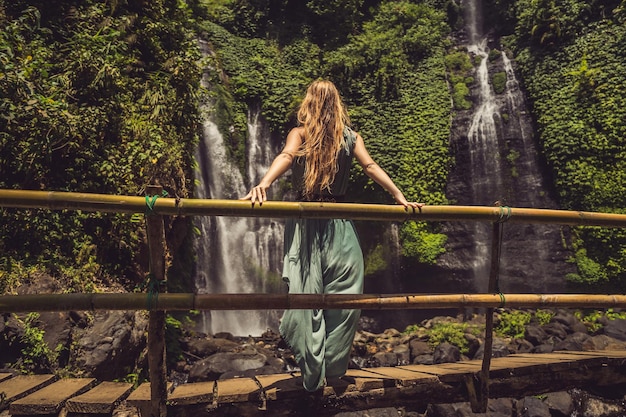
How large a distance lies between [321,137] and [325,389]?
174cm

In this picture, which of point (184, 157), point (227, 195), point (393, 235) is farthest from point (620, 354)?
point (227, 195)

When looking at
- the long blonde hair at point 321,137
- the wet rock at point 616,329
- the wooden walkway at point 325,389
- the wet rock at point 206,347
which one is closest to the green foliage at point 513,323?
the wet rock at point 616,329

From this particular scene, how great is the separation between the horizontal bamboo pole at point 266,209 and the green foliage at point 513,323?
8.01 metres

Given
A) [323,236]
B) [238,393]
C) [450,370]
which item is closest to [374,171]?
[323,236]

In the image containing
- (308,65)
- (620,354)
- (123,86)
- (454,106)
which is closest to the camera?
(620,354)

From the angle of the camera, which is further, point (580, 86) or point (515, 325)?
point (580, 86)

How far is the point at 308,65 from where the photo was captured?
620 inches

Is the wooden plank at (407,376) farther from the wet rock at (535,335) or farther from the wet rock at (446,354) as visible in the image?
the wet rock at (535,335)

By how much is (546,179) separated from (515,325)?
4235mm

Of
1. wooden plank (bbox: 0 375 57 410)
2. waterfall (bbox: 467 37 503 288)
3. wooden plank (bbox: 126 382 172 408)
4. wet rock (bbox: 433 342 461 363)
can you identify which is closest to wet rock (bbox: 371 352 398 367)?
wet rock (bbox: 433 342 461 363)

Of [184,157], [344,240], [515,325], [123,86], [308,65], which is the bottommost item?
[515,325]

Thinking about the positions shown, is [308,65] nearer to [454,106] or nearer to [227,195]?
[454,106]

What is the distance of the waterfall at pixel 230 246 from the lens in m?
11.2

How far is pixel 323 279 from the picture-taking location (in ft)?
10.5
